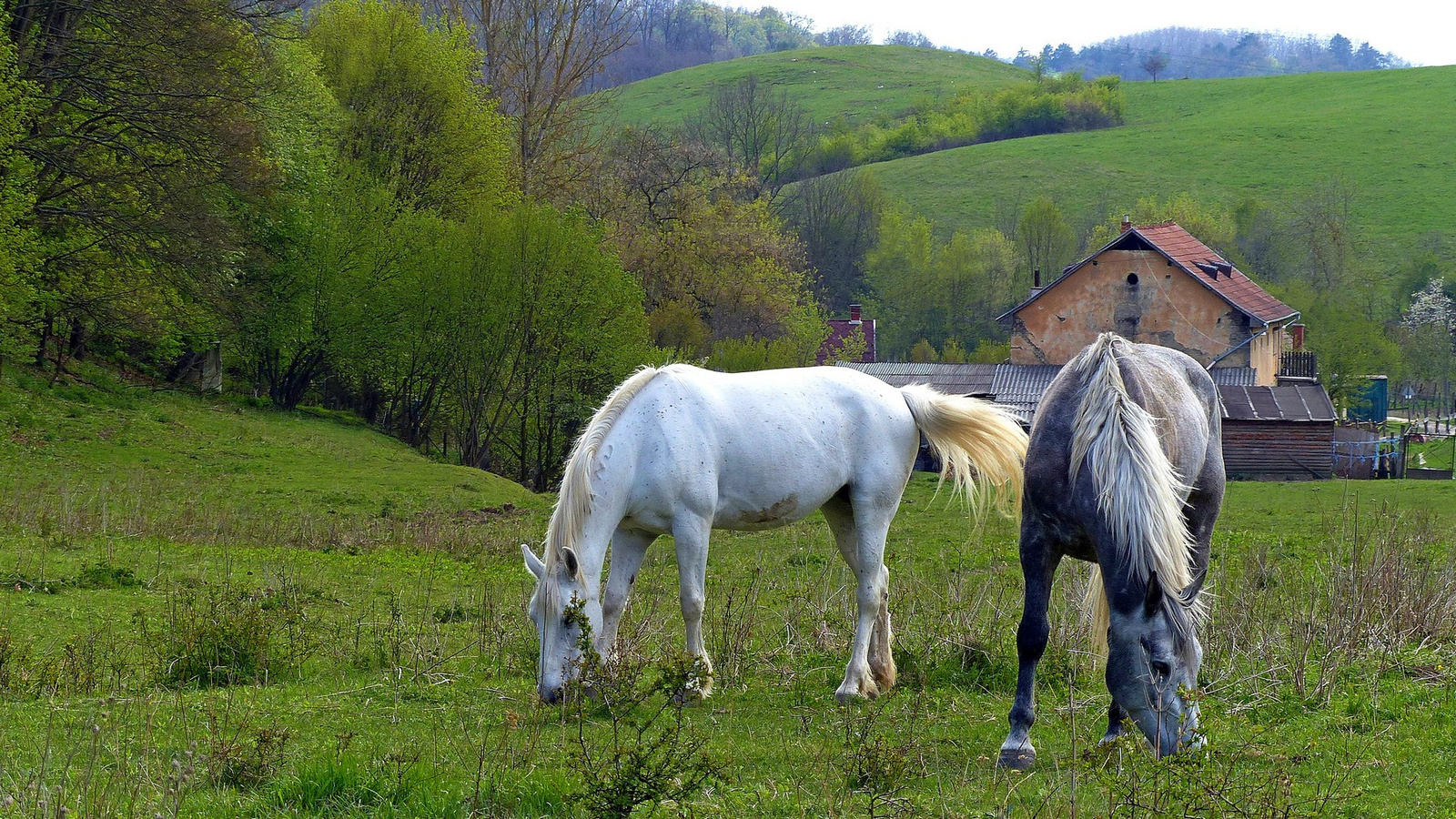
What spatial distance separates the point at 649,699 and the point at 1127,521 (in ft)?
10.5

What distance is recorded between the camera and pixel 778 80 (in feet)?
404

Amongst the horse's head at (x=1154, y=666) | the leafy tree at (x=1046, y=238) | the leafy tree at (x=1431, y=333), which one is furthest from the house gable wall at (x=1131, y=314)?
the horse's head at (x=1154, y=666)

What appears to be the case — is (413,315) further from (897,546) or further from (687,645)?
(687,645)

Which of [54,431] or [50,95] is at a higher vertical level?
[50,95]

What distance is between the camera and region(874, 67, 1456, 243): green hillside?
84.6m

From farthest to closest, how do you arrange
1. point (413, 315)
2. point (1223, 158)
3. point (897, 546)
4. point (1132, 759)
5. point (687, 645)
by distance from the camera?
point (1223, 158), point (413, 315), point (897, 546), point (687, 645), point (1132, 759)

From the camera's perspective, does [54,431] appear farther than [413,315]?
No

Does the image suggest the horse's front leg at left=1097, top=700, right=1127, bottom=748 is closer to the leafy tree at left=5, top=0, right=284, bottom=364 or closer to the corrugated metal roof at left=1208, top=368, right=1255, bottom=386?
the leafy tree at left=5, top=0, right=284, bottom=364

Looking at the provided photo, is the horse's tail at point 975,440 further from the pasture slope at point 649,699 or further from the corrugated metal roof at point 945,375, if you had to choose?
the corrugated metal roof at point 945,375

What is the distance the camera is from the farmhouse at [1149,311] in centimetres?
4312

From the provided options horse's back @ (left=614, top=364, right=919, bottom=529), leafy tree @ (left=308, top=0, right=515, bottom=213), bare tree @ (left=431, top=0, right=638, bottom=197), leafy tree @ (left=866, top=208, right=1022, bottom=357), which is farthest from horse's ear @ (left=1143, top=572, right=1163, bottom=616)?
Result: leafy tree @ (left=866, top=208, right=1022, bottom=357)

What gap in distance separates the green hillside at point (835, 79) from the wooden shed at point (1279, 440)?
229ft

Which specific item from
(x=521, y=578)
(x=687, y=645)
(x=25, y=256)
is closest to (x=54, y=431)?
(x=25, y=256)

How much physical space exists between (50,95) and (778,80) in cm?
10469
